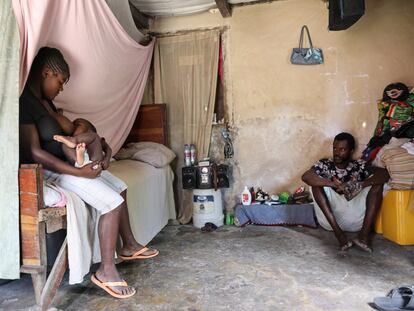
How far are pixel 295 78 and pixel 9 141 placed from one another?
3.00m

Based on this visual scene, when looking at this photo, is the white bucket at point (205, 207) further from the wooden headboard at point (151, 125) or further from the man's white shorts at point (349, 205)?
the man's white shorts at point (349, 205)

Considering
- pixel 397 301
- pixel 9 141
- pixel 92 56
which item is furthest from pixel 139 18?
pixel 397 301

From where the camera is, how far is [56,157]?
2.12m

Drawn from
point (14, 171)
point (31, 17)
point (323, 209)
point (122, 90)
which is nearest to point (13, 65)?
point (31, 17)

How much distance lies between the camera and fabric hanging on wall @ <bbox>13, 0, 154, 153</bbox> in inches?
77.0

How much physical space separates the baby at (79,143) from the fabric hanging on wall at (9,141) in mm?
253

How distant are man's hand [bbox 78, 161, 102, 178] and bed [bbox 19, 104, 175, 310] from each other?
238 mm

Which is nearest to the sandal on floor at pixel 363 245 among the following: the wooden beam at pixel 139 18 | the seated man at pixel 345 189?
the seated man at pixel 345 189

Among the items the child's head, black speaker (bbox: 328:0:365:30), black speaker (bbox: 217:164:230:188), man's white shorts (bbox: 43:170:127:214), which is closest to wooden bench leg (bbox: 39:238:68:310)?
man's white shorts (bbox: 43:170:127:214)

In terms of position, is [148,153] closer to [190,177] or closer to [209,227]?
[190,177]

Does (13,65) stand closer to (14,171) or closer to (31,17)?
(31,17)

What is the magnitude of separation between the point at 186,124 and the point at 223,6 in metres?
1.35

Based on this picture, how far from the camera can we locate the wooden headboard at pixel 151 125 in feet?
13.4

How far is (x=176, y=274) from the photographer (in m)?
2.52
